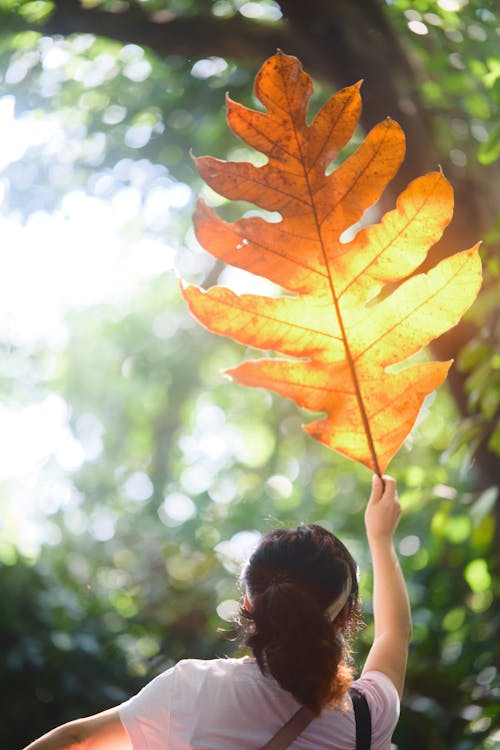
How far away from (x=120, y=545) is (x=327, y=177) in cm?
400

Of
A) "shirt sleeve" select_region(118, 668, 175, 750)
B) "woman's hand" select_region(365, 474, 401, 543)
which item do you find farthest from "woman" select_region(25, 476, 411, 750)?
"woman's hand" select_region(365, 474, 401, 543)

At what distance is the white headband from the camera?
90cm

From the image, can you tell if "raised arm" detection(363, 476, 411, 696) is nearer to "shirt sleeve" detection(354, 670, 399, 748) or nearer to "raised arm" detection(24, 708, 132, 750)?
"shirt sleeve" detection(354, 670, 399, 748)

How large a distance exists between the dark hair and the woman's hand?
116 millimetres

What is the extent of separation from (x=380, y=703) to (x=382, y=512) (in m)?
0.25

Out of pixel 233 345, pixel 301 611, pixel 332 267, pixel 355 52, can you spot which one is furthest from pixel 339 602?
pixel 233 345

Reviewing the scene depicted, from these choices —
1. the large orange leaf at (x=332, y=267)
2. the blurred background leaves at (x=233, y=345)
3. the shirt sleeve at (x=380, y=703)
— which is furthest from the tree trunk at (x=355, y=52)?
the shirt sleeve at (x=380, y=703)

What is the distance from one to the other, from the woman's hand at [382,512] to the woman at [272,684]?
122 mm

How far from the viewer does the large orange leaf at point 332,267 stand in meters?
0.94

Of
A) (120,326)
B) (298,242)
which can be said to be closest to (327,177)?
(298,242)

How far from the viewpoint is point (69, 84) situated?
3.33m

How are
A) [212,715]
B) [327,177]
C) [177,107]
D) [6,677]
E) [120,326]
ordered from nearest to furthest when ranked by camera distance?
[212,715]
[327,177]
[6,677]
[177,107]
[120,326]

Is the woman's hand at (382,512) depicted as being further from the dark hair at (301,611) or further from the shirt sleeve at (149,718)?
the shirt sleeve at (149,718)

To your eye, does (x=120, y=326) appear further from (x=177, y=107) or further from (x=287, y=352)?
(x=287, y=352)
